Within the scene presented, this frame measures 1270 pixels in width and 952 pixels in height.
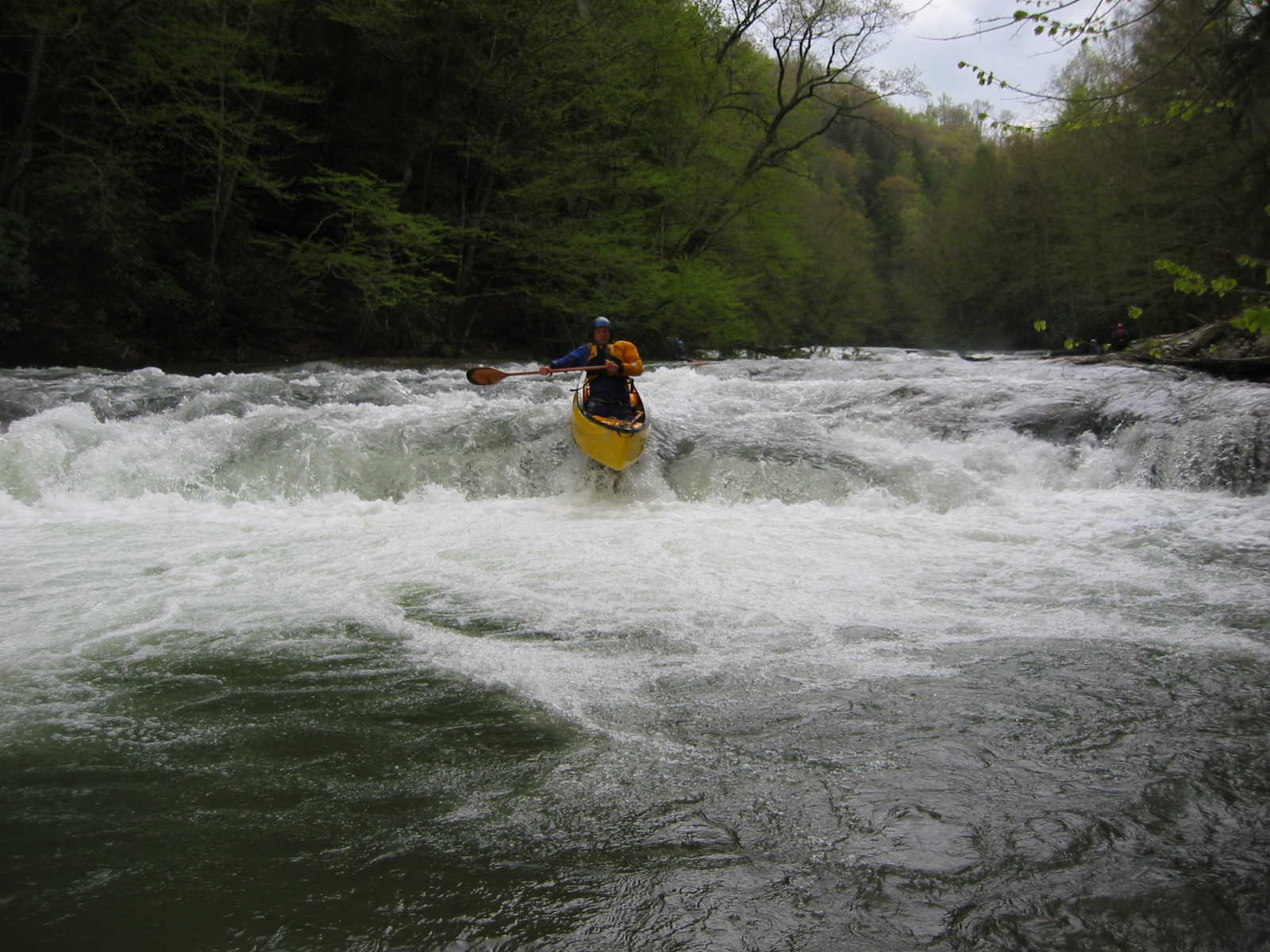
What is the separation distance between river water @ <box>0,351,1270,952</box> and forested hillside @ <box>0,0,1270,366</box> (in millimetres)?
3477

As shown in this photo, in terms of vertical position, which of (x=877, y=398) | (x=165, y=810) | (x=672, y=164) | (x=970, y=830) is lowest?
(x=165, y=810)

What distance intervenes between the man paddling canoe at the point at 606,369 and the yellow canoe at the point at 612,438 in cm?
19

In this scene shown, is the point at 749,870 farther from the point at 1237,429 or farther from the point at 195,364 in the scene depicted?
the point at 195,364

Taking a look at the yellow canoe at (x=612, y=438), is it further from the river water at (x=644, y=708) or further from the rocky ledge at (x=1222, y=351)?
the rocky ledge at (x=1222, y=351)

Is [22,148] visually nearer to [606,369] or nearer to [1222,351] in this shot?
[606,369]

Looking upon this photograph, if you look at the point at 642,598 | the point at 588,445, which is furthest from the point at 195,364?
the point at 642,598

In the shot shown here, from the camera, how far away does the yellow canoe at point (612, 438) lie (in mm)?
7074

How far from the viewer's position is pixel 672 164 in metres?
21.3

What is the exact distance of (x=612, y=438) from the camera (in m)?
7.07

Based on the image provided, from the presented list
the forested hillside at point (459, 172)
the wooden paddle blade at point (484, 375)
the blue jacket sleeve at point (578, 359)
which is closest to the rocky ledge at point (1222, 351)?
the forested hillside at point (459, 172)

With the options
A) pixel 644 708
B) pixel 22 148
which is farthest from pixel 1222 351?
pixel 22 148

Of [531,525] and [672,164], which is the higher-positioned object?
[672,164]

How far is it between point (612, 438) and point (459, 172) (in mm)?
13795

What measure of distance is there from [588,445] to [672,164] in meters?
16.0
